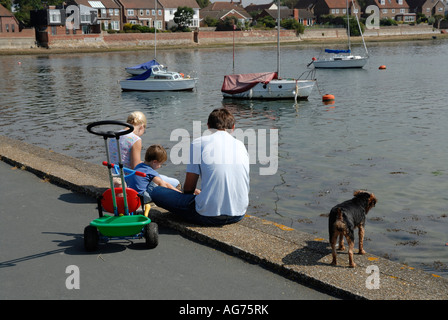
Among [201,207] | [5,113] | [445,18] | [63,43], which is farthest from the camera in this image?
[445,18]

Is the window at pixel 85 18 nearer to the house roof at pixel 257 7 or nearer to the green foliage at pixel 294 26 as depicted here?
the green foliage at pixel 294 26

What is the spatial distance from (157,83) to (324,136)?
2095 cm

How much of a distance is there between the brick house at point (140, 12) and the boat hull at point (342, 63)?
67.0 metres

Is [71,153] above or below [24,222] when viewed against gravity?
below

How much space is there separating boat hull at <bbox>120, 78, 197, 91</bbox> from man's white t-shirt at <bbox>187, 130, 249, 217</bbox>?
114 ft

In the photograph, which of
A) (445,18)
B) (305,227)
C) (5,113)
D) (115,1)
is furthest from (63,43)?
(445,18)

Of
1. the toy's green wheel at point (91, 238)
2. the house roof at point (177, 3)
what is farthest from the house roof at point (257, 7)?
the toy's green wheel at point (91, 238)

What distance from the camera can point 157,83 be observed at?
4053 centimetres

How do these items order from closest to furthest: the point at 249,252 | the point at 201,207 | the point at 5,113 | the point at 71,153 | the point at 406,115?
the point at 249,252 < the point at 201,207 < the point at 71,153 < the point at 406,115 < the point at 5,113

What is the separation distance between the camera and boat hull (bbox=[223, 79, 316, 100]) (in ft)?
115

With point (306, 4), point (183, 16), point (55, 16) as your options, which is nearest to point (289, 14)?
point (306, 4)

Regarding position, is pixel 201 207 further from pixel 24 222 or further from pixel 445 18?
pixel 445 18

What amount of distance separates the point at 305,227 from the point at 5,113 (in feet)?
78.8

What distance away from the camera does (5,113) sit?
30.0m
